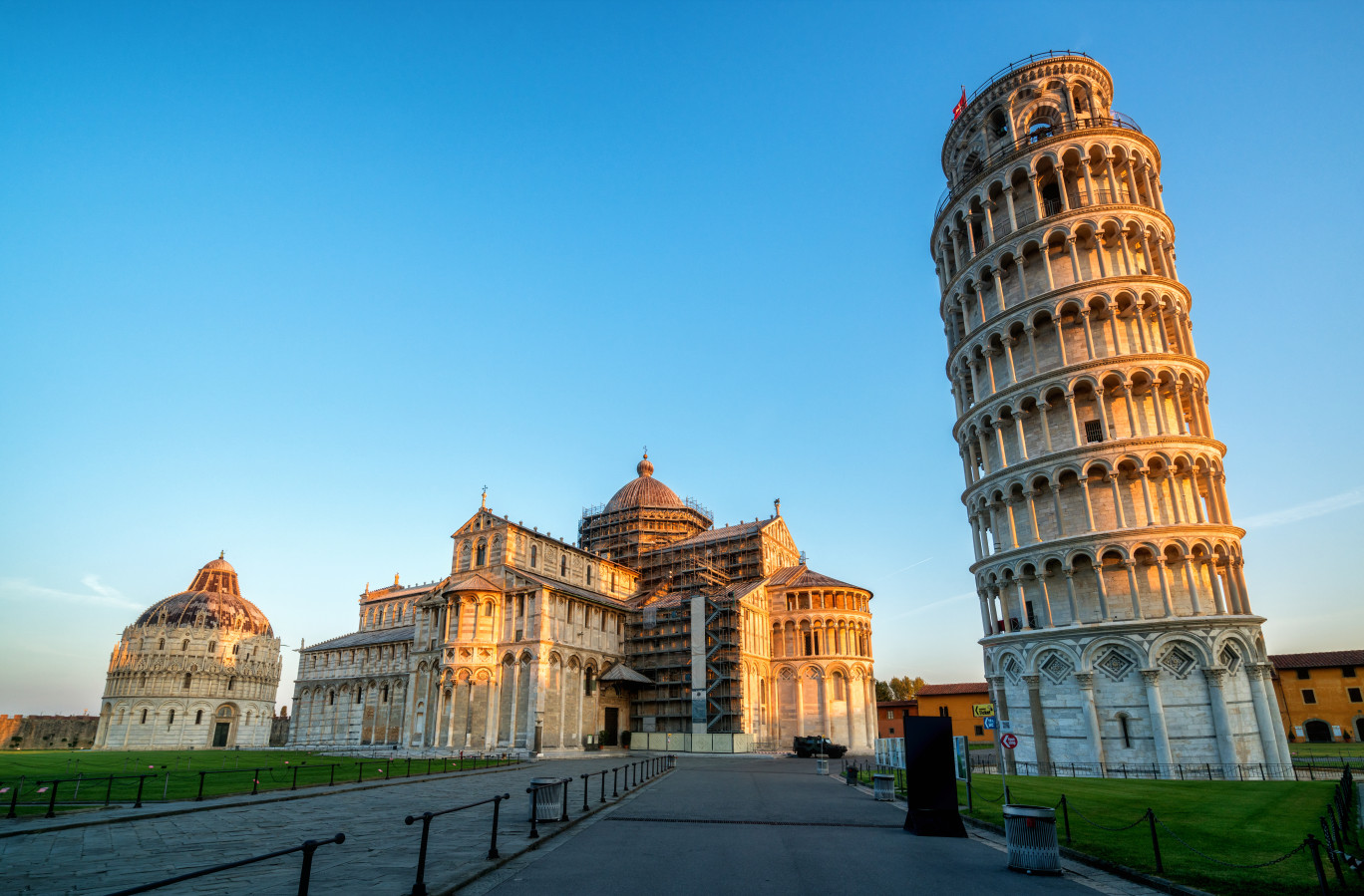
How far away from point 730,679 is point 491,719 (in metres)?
17.5

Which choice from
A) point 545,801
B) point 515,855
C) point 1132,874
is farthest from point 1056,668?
point 515,855

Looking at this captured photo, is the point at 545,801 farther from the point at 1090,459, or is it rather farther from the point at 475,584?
the point at 475,584

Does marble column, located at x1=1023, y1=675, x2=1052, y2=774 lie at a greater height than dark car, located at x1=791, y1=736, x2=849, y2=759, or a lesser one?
greater

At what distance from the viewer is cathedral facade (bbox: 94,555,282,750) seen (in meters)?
86.7

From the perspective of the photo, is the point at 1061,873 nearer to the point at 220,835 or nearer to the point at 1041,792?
the point at 1041,792

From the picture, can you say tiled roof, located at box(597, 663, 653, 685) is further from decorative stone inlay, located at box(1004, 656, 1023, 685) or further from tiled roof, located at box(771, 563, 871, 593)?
decorative stone inlay, located at box(1004, 656, 1023, 685)

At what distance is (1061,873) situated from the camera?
454 inches

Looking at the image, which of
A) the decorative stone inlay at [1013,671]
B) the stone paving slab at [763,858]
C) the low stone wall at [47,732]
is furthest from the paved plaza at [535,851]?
the low stone wall at [47,732]

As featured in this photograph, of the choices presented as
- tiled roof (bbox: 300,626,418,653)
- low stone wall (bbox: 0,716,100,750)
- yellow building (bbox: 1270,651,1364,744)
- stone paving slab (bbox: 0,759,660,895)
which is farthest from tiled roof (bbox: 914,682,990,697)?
low stone wall (bbox: 0,716,100,750)

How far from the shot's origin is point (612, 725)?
56312 millimetres

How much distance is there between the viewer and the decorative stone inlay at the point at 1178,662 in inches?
1144

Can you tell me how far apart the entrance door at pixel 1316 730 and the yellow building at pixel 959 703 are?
82.3ft

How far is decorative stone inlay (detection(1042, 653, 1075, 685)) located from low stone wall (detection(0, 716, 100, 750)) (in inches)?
4276

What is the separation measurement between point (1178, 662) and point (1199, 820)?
1589 centimetres
